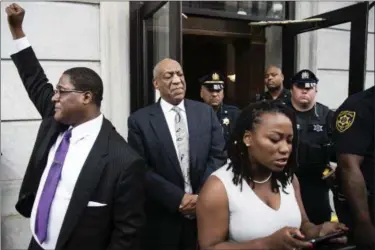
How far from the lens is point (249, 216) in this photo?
160 centimetres

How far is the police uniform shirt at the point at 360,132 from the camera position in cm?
236

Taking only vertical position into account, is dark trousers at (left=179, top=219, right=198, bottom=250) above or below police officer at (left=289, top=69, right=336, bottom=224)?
below

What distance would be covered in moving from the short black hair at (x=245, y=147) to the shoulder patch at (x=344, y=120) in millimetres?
766

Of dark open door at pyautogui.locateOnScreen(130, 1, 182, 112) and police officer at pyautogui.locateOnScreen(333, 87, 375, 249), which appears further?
dark open door at pyautogui.locateOnScreen(130, 1, 182, 112)

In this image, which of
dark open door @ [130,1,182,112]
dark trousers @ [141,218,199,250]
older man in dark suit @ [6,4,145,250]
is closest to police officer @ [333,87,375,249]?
dark trousers @ [141,218,199,250]

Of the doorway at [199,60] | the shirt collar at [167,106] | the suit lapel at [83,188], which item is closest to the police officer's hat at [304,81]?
the shirt collar at [167,106]

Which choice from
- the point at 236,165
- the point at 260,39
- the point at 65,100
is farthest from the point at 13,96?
the point at 260,39

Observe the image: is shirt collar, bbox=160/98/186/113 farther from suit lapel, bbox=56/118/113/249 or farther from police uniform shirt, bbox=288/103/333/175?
police uniform shirt, bbox=288/103/333/175

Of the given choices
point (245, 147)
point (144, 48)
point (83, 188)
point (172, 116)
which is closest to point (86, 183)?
point (83, 188)

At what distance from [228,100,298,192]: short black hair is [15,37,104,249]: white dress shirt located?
2.44ft

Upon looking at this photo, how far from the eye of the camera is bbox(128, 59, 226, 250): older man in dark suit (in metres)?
2.68

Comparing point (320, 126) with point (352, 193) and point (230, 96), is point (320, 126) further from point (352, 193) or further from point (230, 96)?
point (230, 96)

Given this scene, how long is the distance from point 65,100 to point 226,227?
1.07m

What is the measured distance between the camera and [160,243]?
2.78 meters
